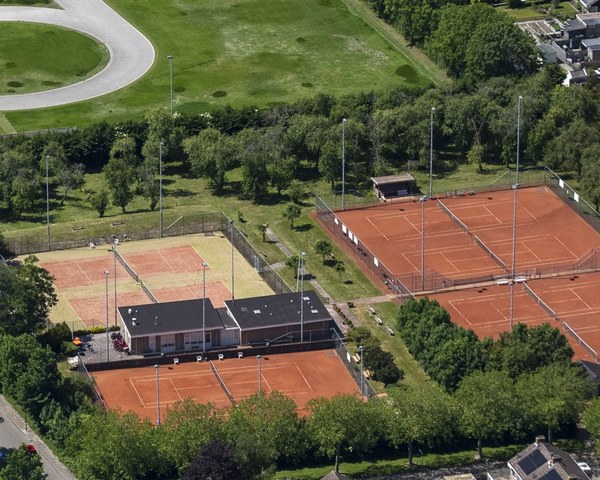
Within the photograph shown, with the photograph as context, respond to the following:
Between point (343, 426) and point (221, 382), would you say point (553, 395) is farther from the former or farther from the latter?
point (221, 382)

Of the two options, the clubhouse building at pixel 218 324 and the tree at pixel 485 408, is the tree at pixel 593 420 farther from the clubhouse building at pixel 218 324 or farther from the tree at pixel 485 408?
the clubhouse building at pixel 218 324

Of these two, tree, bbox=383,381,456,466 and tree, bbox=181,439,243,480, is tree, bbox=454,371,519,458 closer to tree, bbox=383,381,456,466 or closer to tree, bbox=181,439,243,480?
tree, bbox=383,381,456,466

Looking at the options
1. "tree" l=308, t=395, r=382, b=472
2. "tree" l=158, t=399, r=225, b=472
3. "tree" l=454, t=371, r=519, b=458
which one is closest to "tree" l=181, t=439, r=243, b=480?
"tree" l=158, t=399, r=225, b=472

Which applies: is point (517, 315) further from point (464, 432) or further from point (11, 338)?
point (11, 338)

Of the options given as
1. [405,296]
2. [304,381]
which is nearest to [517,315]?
[405,296]

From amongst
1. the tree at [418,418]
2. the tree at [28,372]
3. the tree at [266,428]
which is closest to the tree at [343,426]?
the tree at [418,418]

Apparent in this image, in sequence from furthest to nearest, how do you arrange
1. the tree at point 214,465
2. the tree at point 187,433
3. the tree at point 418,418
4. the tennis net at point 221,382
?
the tennis net at point 221,382, the tree at point 418,418, the tree at point 187,433, the tree at point 214,465
